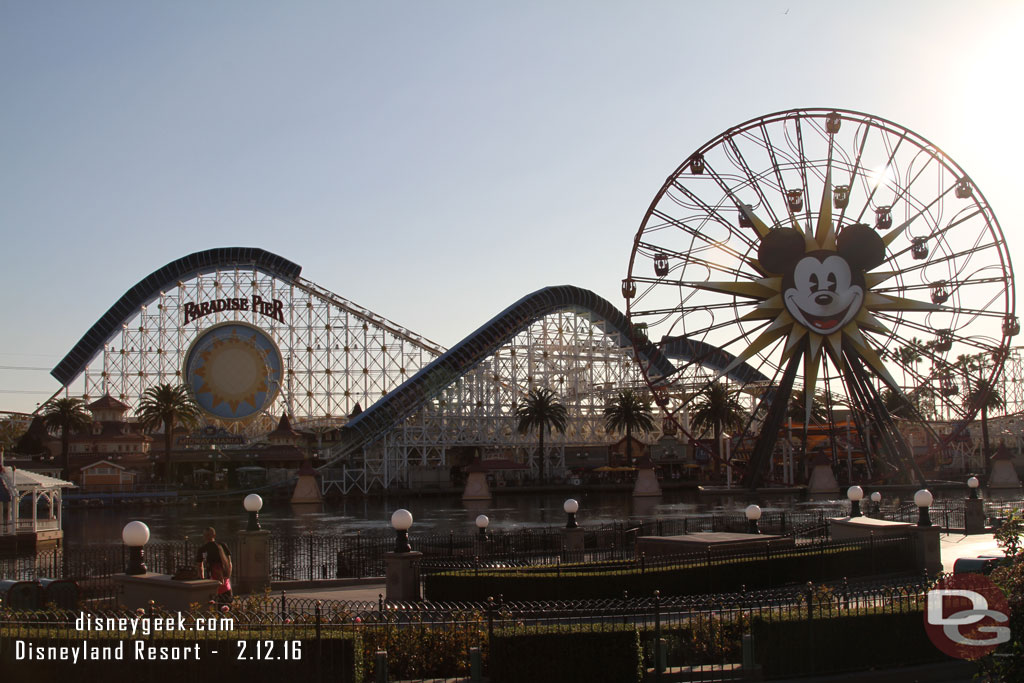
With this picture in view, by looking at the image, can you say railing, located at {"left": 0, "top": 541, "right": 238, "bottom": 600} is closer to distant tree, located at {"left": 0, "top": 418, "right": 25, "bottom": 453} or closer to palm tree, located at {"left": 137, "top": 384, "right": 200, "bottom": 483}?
palm tree, located at {"left": 137, "top": 384, "right": 200, "bottom": 483}

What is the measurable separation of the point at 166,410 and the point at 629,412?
1527 inches

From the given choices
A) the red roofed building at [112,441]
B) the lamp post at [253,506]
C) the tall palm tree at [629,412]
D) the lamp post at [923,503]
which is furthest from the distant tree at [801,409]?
the lamp post at [253,506]

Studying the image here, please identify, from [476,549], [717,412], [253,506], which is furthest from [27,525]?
[717,412]

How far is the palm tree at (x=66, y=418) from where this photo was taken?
278ft


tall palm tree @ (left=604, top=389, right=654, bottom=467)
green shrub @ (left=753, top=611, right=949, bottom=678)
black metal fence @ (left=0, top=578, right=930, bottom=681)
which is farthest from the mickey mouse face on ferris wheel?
green shrub @ (left=753, top=611, right=949, bottom=678)

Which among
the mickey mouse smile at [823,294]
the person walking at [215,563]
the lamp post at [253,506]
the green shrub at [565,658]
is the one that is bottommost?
the green shrub at [565,658]

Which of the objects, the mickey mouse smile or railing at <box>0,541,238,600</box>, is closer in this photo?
railing at <box>0,541,238,600</box>

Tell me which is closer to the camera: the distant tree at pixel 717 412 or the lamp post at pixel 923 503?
the lamp post at pixel 923 503

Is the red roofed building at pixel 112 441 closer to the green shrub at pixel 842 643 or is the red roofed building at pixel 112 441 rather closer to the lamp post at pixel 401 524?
the lamp post at pixel 401 524

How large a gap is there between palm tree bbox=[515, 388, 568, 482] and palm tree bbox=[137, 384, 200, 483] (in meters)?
27.7

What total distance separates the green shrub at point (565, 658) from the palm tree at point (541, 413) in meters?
72.1

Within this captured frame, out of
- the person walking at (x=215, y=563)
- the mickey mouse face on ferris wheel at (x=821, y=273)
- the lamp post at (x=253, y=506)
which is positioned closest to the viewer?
the person walking at (x=215, y=563)

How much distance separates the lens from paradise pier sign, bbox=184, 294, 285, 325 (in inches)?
3484

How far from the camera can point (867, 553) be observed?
23.1 meters
